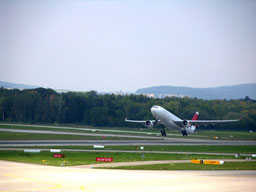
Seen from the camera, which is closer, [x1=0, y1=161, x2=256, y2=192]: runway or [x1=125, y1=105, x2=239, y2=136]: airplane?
[x1=0, y1=161, x2=256, y2=192]: runway

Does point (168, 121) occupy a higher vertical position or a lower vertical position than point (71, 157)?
higher

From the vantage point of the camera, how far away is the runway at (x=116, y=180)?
26953 millimetres

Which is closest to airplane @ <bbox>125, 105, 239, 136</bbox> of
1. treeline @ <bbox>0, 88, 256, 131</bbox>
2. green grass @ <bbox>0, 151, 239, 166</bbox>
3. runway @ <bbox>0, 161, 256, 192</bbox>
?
green grass @ <bbox>0, 151, 239, 166</bbox>

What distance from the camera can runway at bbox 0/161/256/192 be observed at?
2695cm

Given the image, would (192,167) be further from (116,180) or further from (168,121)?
(168,121)

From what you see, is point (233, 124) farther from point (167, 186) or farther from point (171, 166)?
point (167, 186)

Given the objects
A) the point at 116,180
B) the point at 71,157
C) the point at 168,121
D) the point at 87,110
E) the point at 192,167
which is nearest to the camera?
the point at 116,180

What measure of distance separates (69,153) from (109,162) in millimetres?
10739

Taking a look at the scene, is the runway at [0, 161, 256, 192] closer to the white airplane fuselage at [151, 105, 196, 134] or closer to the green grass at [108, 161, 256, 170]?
the green grass at [108, 161, 256, 170]

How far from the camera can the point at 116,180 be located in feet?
99.9

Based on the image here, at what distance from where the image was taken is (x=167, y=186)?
1102 inches

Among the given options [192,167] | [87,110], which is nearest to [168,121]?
[192,167]

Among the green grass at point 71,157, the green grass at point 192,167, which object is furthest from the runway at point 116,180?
the green grass at point 71,157

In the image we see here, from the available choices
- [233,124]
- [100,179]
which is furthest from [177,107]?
[100,179]
